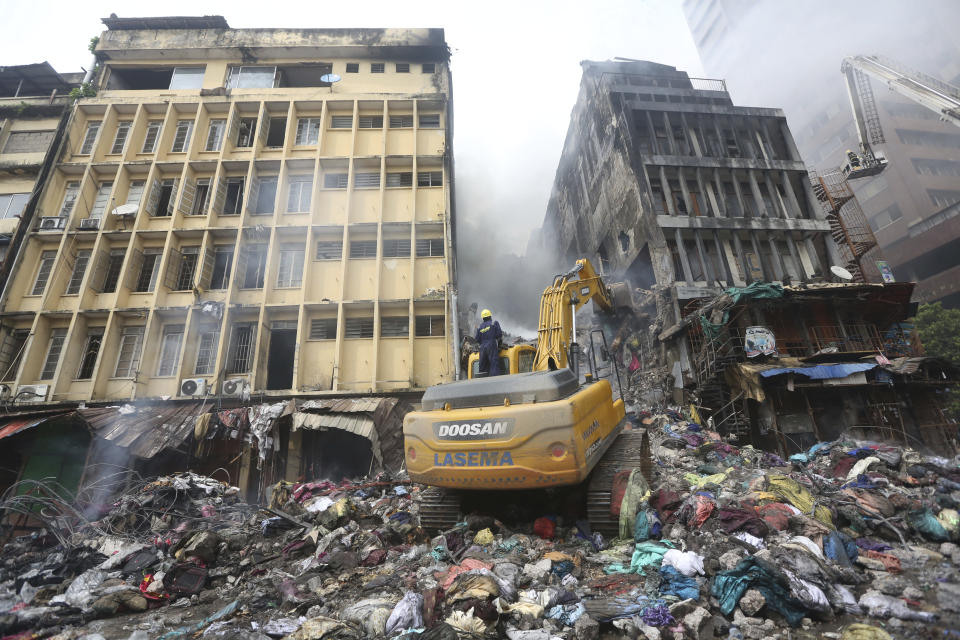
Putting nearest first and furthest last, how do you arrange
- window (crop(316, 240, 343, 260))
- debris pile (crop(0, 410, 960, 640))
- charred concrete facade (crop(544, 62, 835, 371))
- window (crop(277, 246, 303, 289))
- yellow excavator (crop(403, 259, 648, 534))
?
debris pile (crop(0, 410, 960, 640)), yellow excavator (crop(403, 259, 648, 534)), window (crop(277, 246, 303, 289)), window (crop(316, 240, 343, 260)), charred concrete facade (crop(544, 62, 835, 371))

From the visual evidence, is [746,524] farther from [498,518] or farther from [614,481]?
[498,518]

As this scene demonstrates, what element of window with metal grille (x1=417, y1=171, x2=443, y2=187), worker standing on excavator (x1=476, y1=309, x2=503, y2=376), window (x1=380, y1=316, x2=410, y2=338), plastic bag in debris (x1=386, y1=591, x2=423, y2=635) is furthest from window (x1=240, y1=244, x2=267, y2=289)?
plastic bag in debris (x1=386, y1=591, x2=423, y2=635)

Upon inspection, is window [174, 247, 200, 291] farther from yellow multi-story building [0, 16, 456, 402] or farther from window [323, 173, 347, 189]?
window [323, 173, 347, 189]

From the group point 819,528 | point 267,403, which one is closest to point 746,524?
point 819,528

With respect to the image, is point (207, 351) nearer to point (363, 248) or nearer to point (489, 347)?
point (363, 248)

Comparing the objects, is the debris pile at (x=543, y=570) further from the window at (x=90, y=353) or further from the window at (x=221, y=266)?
the window at (x=221, y=266)

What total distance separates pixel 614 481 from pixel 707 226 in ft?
54.8

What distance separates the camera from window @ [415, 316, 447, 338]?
1346 cm

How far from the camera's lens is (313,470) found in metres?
11.8

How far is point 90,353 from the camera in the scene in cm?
1295

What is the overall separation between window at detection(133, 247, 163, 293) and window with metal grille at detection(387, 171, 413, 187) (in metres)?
8.55

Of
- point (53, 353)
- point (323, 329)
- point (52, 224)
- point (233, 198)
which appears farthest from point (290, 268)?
point (52, 224)

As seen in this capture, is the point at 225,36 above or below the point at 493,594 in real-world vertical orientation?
above

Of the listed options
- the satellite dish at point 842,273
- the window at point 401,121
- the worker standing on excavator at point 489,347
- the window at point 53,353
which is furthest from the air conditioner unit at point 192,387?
the satellite dish at point 842,273
